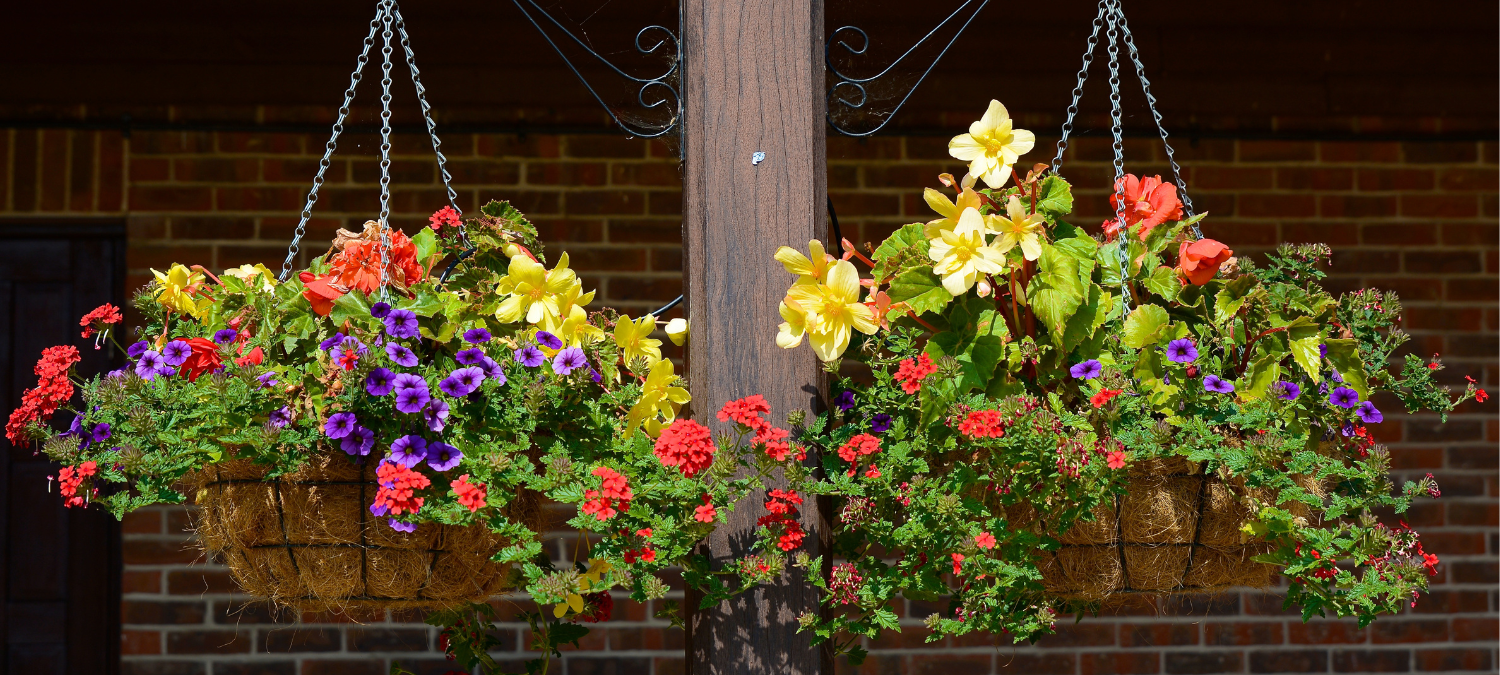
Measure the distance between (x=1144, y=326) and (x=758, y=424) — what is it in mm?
523

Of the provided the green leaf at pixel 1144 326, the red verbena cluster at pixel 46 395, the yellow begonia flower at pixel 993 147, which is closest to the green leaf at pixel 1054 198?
the yellow begonia flower at pixel 993 147

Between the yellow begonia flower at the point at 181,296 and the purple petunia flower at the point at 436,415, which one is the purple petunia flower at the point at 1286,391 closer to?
the purple petunia flower at the point at 436,415

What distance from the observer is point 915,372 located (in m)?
1.47

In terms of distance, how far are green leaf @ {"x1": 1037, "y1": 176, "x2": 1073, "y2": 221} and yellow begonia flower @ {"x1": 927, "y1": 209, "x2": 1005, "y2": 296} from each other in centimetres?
13

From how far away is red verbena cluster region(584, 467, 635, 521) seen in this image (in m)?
1.39

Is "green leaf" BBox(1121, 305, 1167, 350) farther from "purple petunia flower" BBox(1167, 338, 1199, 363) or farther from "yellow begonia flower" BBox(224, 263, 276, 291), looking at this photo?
"yellow begonia flower" BBox(224, 263, 276, 291)

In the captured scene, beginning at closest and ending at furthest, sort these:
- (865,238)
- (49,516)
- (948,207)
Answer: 1. (948,207)
2. (49,516)
3. (865,238)

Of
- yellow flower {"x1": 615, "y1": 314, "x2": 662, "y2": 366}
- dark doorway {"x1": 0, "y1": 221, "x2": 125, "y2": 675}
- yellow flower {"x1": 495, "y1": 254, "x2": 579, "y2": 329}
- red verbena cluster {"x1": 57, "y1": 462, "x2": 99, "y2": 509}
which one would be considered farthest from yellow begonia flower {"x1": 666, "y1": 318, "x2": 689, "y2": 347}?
dark doorway {"x1": 0, "y1": 221, "x2": 125, "y2": 675}

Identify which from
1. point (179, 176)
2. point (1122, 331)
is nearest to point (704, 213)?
point (1122, 331)

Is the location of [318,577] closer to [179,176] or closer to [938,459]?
[938,459]

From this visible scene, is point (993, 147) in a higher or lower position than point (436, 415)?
higher

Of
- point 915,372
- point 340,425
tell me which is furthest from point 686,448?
point 340,425

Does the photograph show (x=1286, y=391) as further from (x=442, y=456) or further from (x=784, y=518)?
(x=442, y=456)

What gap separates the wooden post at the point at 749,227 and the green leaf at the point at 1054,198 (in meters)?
0.30
